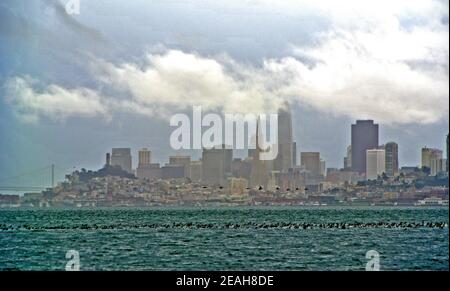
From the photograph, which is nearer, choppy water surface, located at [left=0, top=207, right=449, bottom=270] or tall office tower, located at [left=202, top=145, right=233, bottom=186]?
choppy water surface, located at [left=0, top=207, right=449, bottom=270]

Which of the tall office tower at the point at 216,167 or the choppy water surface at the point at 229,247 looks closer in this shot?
the choppy water surface at the point at 229,247

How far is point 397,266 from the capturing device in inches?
714

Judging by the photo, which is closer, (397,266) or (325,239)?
(397,266)

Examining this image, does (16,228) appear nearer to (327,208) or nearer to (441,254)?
(441,254)

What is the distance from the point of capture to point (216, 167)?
35625 millimetres

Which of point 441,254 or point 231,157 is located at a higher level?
point 231,157

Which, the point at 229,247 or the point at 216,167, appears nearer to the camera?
the point at 229,247

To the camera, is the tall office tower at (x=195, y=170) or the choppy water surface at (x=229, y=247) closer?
the choppy water surface at (x=229, y=247)

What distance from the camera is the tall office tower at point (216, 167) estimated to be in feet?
102

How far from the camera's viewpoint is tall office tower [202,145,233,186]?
31.2m

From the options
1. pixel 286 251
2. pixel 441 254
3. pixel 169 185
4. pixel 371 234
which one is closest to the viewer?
pixel 441 254

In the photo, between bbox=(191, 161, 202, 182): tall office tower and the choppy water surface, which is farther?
bbox=(191, 161, 202, 182): tall office tower

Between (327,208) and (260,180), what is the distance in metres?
25.7
